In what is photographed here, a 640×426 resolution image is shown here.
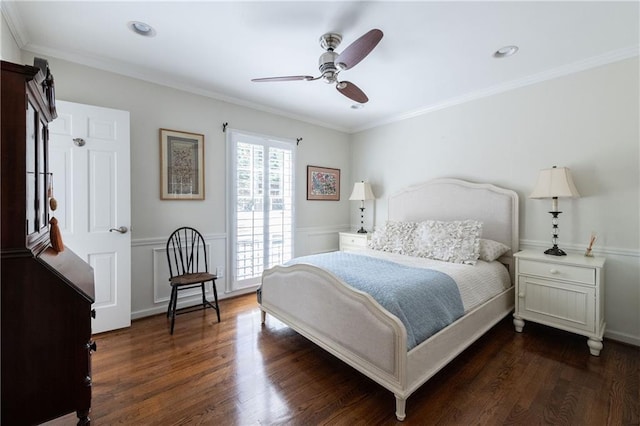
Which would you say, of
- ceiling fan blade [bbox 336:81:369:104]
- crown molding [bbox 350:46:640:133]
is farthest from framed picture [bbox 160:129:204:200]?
crown molding [bbox 350:46:640:133]

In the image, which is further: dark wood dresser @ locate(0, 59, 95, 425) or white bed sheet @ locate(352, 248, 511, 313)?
white bed sheet @ locate(352, 248, 511, 313)

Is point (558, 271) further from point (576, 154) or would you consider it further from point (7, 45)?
point (7, 45)

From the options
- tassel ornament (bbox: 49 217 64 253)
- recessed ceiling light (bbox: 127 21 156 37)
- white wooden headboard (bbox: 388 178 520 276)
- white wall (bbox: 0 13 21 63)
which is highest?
recessed ceiling light (bbox: 127 21 156 37)

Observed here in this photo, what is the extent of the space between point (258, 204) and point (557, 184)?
10.7 feet

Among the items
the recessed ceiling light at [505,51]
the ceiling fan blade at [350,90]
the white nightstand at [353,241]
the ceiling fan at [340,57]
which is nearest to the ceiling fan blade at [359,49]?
the ceiling fan at [340,57]

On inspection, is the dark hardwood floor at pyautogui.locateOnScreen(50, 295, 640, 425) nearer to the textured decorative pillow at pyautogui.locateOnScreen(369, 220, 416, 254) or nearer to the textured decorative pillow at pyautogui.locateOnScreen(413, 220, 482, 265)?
the textured decorative pillow at pyautogui.locateOnScreen(413, 220, 482, 265)

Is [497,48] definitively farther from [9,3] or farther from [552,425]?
[9,3]

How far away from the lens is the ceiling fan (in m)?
1.76

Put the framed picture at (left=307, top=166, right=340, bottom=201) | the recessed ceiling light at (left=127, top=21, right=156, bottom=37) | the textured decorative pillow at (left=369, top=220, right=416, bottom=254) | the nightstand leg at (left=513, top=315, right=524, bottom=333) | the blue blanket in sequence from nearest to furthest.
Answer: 1. the blue blanket
2. the recessed ceiling light at (left=127, top=21, right=156, bottom=37)
3. the nightstand leg at (left=513, top=315, right=524, bottom=333)
4. the textured decorative pillow at (left=369, top=220, right=416, bottom=254)
5. the framed picture at (left=307, top=166, right=340, bottom=201)

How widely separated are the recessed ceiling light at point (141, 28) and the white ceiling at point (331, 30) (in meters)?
0.05

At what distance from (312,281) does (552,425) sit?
1649mm

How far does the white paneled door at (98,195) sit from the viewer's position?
239cm

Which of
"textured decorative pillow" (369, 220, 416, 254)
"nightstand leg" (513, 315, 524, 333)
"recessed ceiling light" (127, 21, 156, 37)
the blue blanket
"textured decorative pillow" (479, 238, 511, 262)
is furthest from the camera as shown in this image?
"textured decorative pillow" (369, 220, 416, 254)

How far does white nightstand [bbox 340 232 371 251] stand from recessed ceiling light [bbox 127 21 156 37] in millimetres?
3304
